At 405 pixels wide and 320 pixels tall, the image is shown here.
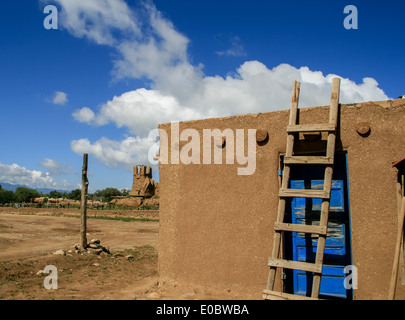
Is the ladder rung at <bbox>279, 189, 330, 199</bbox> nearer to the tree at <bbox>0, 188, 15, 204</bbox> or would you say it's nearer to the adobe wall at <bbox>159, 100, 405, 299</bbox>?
the adobe wall at <bbox>159, 100, 405, 299</bbox>

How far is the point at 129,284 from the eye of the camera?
6.58 metres

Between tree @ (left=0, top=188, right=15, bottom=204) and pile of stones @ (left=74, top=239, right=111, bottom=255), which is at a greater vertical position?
pile of stones @ (left=74, top=239, right=111, bottom=255)

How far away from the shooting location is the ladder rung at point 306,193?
12.9 ft

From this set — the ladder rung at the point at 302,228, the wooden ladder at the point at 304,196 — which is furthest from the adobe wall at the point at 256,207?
the ladder rung at the point at 302,228

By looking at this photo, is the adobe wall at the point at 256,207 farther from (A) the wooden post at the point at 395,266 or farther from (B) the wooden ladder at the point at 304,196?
(A) the wooden post at the point at 395,266

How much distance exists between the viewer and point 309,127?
4293mm

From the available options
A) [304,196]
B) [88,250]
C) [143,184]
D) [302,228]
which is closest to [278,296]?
[302,228]

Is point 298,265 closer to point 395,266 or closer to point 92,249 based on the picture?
point 395,266

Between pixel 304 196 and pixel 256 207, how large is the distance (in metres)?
1.03

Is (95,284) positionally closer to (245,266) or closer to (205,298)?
(205,298)

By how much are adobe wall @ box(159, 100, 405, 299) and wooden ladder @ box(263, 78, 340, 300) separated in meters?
0.30

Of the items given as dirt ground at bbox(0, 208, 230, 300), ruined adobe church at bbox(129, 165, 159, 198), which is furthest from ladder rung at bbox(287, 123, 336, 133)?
ruined adobe church at bbox(129, 165, 159, 198)

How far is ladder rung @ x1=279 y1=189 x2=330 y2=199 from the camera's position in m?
3.94
